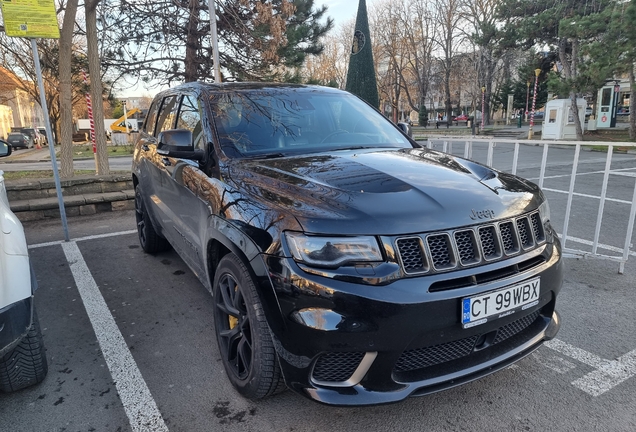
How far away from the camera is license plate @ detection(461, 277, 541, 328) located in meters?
1.88

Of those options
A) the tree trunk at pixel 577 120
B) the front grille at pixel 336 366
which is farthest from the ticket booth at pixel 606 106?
the front grille at pixel 336 366

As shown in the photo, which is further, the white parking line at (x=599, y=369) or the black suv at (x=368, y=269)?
the white parking line at (x=599, y=369)

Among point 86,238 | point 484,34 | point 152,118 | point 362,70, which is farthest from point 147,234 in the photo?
point 484,34

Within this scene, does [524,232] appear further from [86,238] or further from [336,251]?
[86,238]

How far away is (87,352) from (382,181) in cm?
235

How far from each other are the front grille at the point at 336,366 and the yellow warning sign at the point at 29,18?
5.24 metres

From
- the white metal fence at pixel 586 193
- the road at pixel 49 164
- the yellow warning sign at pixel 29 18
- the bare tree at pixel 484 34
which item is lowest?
the road at pixel 49 164

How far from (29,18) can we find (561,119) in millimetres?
25147

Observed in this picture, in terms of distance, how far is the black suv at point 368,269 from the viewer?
71.4 inches

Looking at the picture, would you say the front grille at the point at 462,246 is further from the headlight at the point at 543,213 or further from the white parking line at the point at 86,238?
the white parking line at the point at 86,238

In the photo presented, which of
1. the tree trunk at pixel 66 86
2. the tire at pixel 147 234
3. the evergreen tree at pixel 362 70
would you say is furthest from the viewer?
the evergreen tree at pixel 362 70

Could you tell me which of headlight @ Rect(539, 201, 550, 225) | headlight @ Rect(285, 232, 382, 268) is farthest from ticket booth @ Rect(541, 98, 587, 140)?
headlight @ Rect(285, 232, 382, 268)

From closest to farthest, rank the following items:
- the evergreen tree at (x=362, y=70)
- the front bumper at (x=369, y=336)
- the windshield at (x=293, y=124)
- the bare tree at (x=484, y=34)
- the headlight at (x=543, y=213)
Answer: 1. the front bumper at (x=369, y=336)
2. the headlight at (x=543, y=213)
3. the windshield at (x=293, y=124)
4. the evergreen tree at (x=362, y=70)
5. the bare tree at (x=484, y=34)

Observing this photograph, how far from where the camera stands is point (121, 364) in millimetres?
2797
